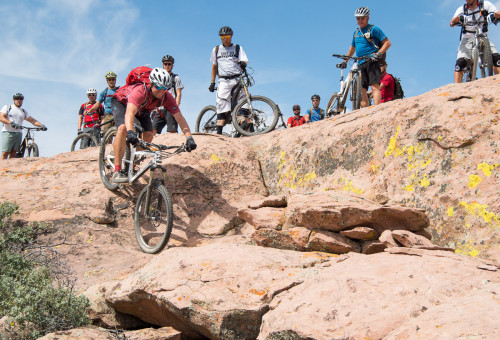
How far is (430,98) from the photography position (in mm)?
6395

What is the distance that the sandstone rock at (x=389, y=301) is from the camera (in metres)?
2.89

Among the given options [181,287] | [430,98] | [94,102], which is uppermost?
[94,102]

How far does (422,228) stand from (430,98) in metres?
2.09

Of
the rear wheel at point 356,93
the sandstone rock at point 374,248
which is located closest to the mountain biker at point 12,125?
the rear wheel at point 356,93

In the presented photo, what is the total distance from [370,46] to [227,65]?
3336mm

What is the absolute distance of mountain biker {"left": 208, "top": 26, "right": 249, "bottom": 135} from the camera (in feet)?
34.2

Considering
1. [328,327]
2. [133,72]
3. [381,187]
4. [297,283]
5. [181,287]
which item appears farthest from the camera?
[133,72]

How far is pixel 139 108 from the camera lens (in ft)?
24.7

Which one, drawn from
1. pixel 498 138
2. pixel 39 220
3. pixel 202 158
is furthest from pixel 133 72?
pixel 498 138

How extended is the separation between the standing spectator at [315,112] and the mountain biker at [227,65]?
2.82 meters

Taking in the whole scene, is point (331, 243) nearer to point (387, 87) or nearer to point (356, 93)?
point (356, 93)

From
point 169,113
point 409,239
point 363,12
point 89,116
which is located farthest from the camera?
point 89,116

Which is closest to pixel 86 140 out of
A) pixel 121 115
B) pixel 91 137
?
pixel 91 137

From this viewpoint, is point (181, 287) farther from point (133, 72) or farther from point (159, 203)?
point (133, 72)
